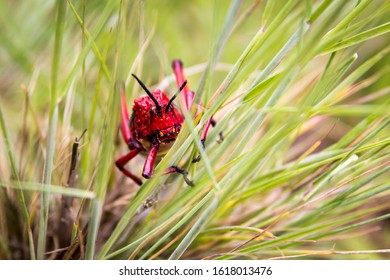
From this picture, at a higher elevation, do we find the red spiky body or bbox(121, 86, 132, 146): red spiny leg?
bbox(121, 86, 132, 146): red spiny leg

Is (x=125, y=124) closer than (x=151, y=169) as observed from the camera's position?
No

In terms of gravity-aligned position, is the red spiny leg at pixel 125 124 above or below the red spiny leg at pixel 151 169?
above

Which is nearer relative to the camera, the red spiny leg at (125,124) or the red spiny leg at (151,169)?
the red spiny leg at (151,169)

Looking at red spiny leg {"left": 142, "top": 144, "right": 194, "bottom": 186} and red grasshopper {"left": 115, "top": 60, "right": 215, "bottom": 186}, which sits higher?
red grasshopper {"left": 115, "top": 60, "right": 215, "bottom": 186}

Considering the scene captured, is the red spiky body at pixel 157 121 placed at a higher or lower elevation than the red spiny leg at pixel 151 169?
higher

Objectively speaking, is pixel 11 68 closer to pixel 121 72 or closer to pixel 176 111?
pixel 176 111

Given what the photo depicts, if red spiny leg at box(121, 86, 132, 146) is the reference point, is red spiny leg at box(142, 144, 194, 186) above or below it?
below

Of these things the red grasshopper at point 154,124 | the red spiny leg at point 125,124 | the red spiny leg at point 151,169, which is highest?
the red spiny leg at point 125,124

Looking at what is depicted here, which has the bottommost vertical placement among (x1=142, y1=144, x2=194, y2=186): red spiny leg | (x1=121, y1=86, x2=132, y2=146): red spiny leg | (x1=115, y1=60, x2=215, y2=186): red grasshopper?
(x1=142, y1=144, x2=194, y2=186): red spiny leg

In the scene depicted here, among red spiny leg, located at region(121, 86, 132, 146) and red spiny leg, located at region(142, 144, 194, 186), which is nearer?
red spiny leg, located at region(142, 144, 194, 186)

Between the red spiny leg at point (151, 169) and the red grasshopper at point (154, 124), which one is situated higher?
the red grasshopper at point (154, 124)

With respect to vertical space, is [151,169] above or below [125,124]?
below
